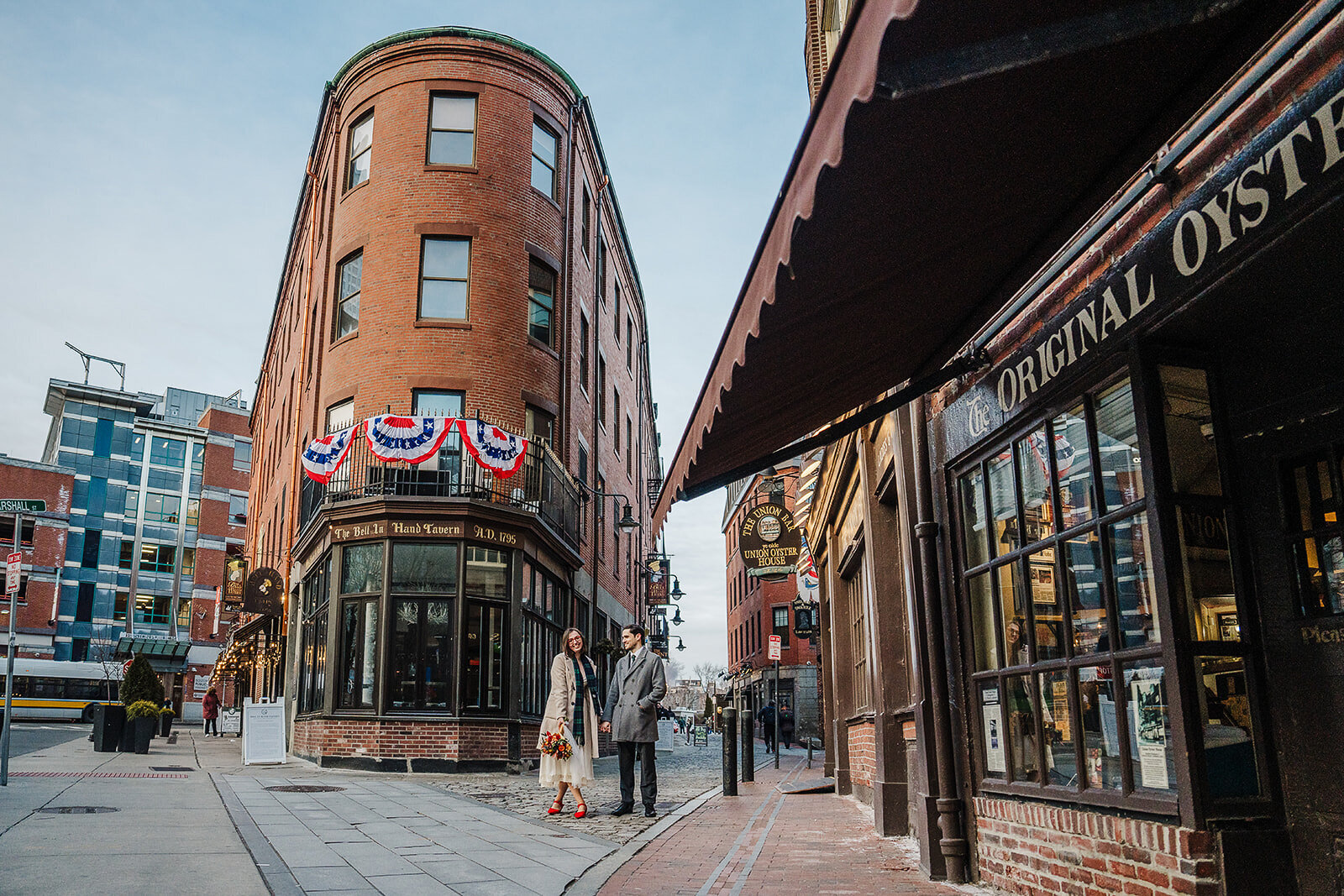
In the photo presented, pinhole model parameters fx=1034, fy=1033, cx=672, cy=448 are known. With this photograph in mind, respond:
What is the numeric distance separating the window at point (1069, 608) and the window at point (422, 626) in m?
12.0

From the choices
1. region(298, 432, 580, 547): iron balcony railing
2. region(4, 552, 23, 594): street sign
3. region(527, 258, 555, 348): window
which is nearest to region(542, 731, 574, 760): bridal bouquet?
region(4, 552, 23, 594): street sign

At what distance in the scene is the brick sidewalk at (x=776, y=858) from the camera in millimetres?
6094

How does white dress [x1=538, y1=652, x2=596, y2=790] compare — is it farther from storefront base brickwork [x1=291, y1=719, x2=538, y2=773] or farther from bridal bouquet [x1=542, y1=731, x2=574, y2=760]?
storefront base brickwork [x1=291, y1=719, x2=538, y2=773]

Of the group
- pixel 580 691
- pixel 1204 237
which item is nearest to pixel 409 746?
pixel 580 691

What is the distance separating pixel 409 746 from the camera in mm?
15922

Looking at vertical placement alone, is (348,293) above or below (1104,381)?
above

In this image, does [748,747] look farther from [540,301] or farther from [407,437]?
[540,301]

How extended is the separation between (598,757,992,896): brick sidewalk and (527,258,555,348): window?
11.7 m

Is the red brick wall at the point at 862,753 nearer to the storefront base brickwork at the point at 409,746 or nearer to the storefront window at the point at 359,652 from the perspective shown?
the storefront base brickwork at the point at 409,746

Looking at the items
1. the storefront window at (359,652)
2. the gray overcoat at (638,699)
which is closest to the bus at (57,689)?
the storefront window at (359,652)

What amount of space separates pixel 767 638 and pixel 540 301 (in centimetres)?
3759

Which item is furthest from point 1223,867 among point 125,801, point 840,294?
point 125,801

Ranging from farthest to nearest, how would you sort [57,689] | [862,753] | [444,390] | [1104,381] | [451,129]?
[57,689] → [451,129] → [444,390] → [862,753] → [1104,381]

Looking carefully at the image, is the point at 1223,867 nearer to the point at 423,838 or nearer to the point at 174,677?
the point at 423,838
